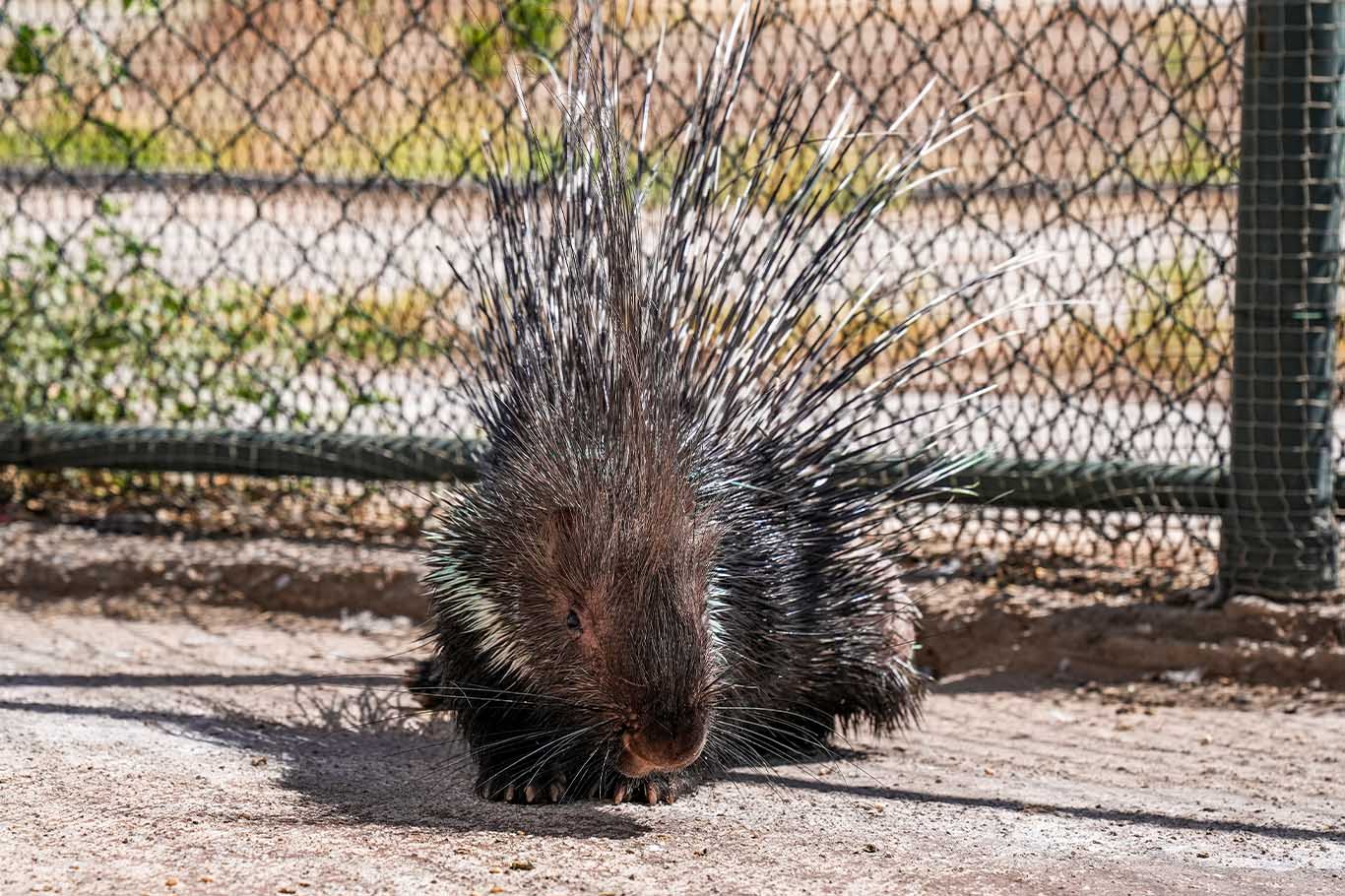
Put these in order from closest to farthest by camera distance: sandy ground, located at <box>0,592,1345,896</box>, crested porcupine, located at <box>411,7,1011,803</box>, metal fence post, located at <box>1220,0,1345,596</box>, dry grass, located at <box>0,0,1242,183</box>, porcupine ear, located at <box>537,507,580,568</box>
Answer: sandy ground, located at <box>0,592,1345,896</box> < crested porcupine, located at <box>411,7,1011,803</box> < porcupine ear, located at <box>537,507,580,568</box> < metal fence post, located at <box>1220,0,1345,596</box> < dry grass, located at <box>0,0,1242,183</box>

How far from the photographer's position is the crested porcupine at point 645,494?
2189 millimetres

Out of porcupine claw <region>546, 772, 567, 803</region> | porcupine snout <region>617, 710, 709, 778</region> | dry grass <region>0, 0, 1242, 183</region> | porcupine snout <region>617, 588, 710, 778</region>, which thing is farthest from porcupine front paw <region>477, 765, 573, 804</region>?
dry grass <region>0, 0, 1242, 183</region>

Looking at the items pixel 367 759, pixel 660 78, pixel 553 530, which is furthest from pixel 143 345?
pixel 553 530

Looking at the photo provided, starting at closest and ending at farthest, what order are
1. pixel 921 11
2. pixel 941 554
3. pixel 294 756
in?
pixel 294 756, pixel 921 11, pixel 941 554

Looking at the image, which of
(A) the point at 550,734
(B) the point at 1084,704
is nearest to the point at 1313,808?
(B) the point at 1084,704

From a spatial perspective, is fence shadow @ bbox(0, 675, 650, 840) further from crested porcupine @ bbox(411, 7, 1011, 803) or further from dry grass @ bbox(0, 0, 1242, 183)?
dry grass @ bbox(0, 0, 1242, 183)

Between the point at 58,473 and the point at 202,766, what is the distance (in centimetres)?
201

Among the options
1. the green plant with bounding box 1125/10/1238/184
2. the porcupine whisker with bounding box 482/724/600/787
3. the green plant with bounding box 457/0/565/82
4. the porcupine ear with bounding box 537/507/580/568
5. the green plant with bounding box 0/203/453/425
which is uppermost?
the green plant with bounding box 457/0/565/82

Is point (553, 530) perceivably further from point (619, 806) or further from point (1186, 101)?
point (1186, 101)

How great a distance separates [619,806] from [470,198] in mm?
1931

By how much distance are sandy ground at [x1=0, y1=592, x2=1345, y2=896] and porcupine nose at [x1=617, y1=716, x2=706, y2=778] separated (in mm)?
134

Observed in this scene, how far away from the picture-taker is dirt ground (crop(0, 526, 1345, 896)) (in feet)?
6.45

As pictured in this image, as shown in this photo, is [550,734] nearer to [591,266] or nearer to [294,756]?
[294,756]

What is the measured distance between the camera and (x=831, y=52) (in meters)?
3.26
